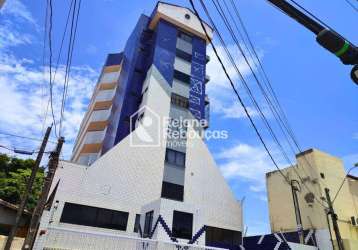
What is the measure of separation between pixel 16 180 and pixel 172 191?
14.4m

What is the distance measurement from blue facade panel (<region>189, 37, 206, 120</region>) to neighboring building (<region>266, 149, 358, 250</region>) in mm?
10757

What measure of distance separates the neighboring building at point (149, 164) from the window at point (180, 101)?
12 cm

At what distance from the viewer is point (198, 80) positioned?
103ft

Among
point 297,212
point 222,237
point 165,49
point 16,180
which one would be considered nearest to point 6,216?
point 16,180

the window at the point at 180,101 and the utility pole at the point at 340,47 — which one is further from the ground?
the window at the point at 180,101

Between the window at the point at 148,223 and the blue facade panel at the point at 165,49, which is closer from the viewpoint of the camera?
the window at the point at 148,223

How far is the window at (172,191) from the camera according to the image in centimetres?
2238

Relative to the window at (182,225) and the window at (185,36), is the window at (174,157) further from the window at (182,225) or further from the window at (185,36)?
the window at (185,36)

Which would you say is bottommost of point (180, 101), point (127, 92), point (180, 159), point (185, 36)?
point (180, 159)

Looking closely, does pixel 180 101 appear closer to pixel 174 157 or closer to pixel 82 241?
pixel 174 157

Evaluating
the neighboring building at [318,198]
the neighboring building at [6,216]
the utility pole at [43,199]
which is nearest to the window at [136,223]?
the utility pole at [43,199]

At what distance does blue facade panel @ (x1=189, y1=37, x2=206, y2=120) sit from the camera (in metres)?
29.1

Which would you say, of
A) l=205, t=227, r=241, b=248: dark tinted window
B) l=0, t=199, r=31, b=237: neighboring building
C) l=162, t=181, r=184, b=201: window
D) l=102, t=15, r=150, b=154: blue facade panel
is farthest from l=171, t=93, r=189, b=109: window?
l=0, t=199, r=31, b=237: neighboring building

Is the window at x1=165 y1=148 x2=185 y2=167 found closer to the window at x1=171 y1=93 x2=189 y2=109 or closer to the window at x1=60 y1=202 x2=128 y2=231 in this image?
the window at x1=171 y1=93 x2=189 y2=109
